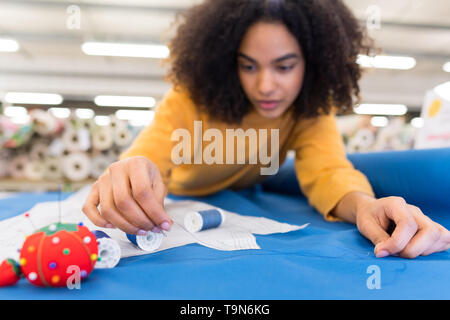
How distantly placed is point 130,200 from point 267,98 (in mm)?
398

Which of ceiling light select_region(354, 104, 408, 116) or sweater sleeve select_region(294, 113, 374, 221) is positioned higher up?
ceiling light select_region(354, 104, 408, 116)

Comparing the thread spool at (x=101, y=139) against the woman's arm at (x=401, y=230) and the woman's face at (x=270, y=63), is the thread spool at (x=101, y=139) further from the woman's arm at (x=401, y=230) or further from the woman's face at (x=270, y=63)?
the woman's arm at (x=401, y=230)

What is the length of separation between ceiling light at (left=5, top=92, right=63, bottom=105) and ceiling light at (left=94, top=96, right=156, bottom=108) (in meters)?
0.71

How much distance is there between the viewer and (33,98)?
21.3 feet

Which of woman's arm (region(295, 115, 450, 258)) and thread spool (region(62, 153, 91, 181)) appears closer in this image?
woman's arm (region(295, 115, 450, 258))

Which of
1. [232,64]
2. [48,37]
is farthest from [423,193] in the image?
[48,37]

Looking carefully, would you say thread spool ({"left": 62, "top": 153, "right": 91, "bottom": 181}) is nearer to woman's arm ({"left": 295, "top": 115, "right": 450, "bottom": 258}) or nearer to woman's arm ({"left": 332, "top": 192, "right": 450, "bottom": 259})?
woman's arm ({"left": 295, "top": 115, "right": 450, "bottom": 258})

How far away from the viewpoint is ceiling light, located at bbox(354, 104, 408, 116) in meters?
6.80

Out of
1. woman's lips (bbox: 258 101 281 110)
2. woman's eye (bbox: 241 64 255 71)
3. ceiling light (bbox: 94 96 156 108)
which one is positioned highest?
ceiling light (bbox: 94 96 156 108)

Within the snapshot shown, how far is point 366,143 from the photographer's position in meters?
1.67

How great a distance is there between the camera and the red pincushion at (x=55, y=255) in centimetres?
30

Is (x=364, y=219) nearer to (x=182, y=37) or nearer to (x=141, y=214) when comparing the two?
(x=141, y=214)

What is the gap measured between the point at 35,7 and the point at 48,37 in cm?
156

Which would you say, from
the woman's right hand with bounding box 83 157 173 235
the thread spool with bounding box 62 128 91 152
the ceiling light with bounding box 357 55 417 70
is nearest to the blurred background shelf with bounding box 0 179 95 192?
the thread spool with bounding box 62 128 91 152
